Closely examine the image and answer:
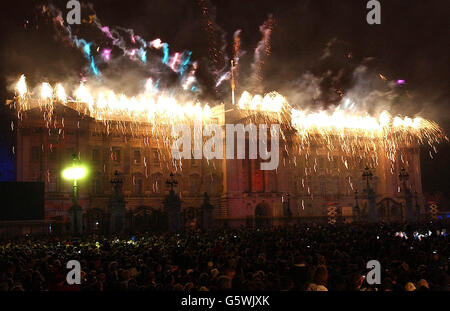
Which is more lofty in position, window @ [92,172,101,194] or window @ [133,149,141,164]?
window @ [133,149,141,164]

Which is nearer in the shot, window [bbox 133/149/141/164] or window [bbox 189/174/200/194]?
window [bbox 133/149/141/164]

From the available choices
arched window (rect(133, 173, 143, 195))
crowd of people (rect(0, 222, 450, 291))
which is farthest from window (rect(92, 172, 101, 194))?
crowd of people (rect(0, 222, 450, 291))

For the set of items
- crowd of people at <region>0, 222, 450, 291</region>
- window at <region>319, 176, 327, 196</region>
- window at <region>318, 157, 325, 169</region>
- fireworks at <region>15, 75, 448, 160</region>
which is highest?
fireworks at <region>15, 75, 448, 160</region>

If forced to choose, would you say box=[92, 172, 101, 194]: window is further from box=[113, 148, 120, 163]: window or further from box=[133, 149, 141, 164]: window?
box=[133, 149, 141, 164]: window

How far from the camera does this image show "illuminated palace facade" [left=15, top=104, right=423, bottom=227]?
59875 millimetres

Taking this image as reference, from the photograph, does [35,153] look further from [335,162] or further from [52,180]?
[335,162]

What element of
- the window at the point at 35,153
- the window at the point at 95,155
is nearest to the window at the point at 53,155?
the window at the point at 35,153

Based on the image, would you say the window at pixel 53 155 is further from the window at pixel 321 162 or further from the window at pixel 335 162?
the window at pixel 335 162

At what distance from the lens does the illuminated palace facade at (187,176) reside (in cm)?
5988

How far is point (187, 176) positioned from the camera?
70312 millimetres

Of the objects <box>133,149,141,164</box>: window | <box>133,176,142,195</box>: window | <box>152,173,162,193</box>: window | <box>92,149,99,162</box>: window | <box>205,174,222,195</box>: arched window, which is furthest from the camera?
<box>205,174,222,195</box>: arched window

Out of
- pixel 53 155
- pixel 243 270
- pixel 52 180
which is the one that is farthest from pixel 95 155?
pixel 243 270

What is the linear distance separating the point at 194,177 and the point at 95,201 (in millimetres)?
14216

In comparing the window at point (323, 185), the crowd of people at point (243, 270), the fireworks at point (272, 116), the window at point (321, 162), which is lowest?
the crowd of people at point (243, 270)
